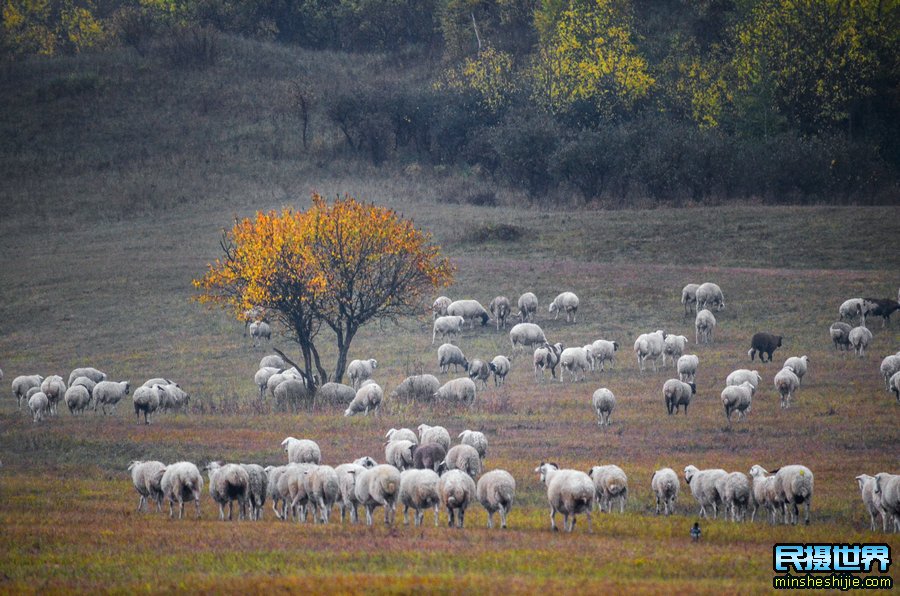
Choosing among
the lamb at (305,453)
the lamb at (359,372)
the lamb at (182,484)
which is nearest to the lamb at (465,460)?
the lamb at (305,453)

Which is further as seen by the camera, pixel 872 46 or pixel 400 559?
pixel 872 46

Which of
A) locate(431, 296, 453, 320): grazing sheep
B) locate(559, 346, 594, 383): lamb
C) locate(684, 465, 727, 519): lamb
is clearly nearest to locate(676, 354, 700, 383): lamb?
locate(559, 346, 594, 383): lamb

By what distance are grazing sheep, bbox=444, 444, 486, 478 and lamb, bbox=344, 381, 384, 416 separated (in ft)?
35.9

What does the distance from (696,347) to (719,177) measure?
110 ft

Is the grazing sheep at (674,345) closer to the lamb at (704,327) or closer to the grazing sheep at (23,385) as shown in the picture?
the lamb at (704,327)

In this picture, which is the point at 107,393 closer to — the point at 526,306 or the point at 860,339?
the point at 526,306

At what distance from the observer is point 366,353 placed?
46.9 meters

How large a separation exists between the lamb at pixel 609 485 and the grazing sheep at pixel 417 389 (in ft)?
46.9

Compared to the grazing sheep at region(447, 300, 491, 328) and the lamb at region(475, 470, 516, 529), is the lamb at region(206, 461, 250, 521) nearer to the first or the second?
the lamb at region(475, 470, 516, 529)

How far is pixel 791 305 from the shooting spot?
49.3 metres

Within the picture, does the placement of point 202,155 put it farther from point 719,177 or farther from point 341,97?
point 719,177

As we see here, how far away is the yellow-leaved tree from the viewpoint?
1496 inches

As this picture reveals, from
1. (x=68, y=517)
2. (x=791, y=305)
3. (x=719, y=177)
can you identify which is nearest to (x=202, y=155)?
(x=719, y=177)

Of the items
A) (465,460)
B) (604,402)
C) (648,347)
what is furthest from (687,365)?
(465,460)
